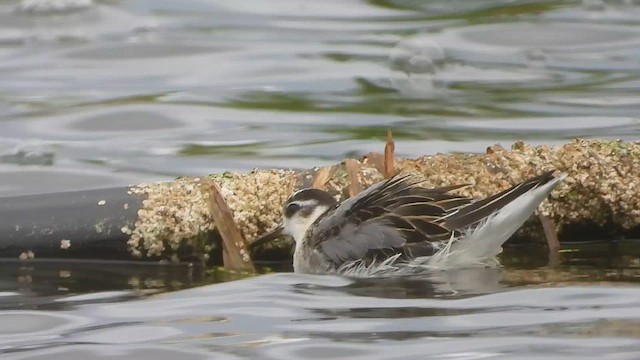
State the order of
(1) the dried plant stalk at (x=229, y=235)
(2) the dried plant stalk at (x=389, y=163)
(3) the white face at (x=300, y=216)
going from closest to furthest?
(3) the white face at (x=300, y=216), (1) the dried plant stalk at (x=229, y=235), (2) the dried plant stalk at (x=389, y=163)

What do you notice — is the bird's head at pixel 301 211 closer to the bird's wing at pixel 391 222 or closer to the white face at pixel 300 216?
the white face at pixel 300 216

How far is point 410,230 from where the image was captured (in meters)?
9.53

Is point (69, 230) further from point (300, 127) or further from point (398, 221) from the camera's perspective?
point (300, 127)

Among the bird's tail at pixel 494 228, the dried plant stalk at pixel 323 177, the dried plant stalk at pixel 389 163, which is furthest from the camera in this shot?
the dried plant stalk at pixel 323 177

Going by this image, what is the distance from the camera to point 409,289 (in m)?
9.12

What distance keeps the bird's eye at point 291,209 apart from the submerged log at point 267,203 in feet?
1.12

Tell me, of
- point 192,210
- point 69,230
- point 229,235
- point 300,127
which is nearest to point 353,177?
point 229,235

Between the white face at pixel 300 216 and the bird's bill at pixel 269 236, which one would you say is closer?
the white face at pixel 300 216

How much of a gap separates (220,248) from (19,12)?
450 inches

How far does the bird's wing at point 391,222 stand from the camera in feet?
31.2

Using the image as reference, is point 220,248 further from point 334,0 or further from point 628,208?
point 334,0

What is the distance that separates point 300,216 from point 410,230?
65cm

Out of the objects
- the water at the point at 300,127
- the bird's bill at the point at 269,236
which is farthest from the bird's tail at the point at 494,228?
the bird's bill at the point at 269,236

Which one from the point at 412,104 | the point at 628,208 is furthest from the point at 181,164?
the point at 628,208
